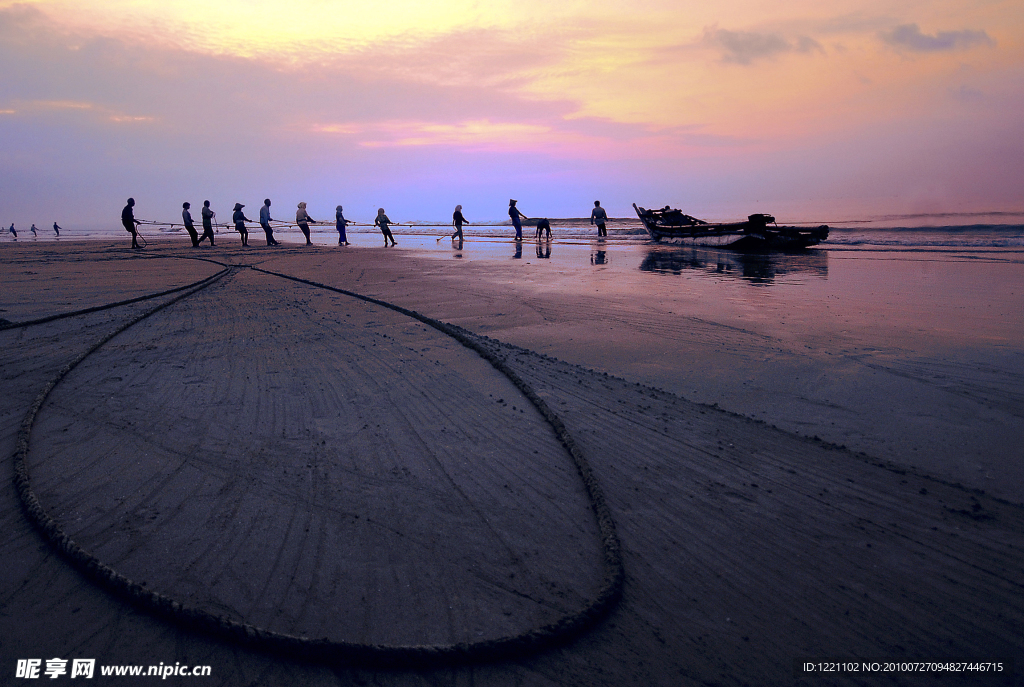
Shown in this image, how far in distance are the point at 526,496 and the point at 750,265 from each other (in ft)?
48.7

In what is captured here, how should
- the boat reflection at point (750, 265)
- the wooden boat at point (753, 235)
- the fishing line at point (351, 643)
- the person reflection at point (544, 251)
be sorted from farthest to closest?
the wooden boat at point (753, 235)
the person reflection at point (544, 251)
the boat reflection at point (750, 265)
the fishing line at point (351, 643)

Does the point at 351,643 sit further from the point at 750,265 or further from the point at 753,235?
the point at 753,235

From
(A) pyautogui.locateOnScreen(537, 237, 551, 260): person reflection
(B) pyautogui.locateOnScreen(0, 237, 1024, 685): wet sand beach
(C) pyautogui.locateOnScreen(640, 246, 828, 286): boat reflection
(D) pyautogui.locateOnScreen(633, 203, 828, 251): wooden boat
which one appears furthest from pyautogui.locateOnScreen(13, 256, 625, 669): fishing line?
(D) pyautogui.locateOnScreen(633, 203, 828, 251): wooden boat

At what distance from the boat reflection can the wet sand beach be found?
6.69m

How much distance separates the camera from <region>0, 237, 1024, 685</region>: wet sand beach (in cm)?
208

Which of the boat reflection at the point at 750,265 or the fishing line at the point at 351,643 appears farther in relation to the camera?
the boat reflection at the point at 750,265

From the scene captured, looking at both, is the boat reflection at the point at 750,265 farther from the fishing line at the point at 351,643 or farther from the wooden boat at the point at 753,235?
the fishing line at the point at 351,643

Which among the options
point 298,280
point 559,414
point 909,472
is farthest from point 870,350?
point 298,280

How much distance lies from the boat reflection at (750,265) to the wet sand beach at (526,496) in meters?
6.69

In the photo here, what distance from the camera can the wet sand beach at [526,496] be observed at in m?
2.08

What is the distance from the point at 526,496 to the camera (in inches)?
121

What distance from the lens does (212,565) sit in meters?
2.37

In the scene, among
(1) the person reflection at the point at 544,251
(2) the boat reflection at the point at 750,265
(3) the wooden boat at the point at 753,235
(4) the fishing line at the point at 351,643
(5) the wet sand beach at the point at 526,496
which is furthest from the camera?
(3) the wooden boat at the point at 753,235

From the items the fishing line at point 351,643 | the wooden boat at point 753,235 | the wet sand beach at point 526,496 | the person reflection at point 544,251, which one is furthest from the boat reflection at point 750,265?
the fishing line at point 351,643
